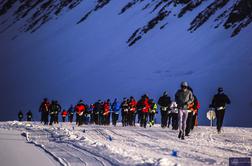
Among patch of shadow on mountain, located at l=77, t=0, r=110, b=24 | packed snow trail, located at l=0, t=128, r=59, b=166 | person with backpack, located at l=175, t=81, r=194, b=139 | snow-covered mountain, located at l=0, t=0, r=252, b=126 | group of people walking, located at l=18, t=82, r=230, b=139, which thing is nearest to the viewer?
packed snow trail, located at l=0, t=128, r=59, b=166

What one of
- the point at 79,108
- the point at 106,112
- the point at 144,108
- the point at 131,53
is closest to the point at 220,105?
the point at 144,108

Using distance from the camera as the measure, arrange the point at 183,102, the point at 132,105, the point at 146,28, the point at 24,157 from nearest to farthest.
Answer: the point at 24,157 < the point at 183,102 < the point at 132,105 < the point at 146,28

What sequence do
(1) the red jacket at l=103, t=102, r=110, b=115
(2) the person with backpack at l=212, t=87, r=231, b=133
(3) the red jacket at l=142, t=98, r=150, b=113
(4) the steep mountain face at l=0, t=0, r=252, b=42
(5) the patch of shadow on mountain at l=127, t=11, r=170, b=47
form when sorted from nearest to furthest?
(2) the person with backpack at l=212, t=87, r=231, b=133 < (3) the red jacket at l=142, t=98, r=150, b=113 < (1) the red jacket at l=103, t=102, r=110, b=115 < (4) the steep mountain face at l=0, t=0, r=252, b=42 < (5) the patch of shadow on mountain at l=127, t=11, r=170, b=47

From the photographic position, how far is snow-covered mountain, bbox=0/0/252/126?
65.2 metres

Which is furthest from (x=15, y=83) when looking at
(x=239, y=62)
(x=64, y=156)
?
(x=64, y=156)

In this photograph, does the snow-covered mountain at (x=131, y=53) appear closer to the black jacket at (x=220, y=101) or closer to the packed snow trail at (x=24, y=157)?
the black jacket at (x=220, y=101)

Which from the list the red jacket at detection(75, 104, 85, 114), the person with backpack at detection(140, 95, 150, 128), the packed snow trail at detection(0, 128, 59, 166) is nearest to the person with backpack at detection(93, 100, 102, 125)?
the red jacket at detection(75, 104, 85, 114)

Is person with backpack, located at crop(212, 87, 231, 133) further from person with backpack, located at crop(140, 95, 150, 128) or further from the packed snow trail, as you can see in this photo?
the packed snow trail

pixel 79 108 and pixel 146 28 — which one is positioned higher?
pixel 146 28

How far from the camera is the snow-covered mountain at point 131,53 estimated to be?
65188 millimetres

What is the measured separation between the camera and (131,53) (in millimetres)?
84625

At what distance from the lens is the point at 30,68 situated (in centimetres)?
10681

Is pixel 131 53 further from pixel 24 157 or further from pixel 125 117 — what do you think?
pixel 24 157

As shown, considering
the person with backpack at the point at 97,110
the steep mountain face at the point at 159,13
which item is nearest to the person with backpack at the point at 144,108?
the person with backpack at the point at 97,110
